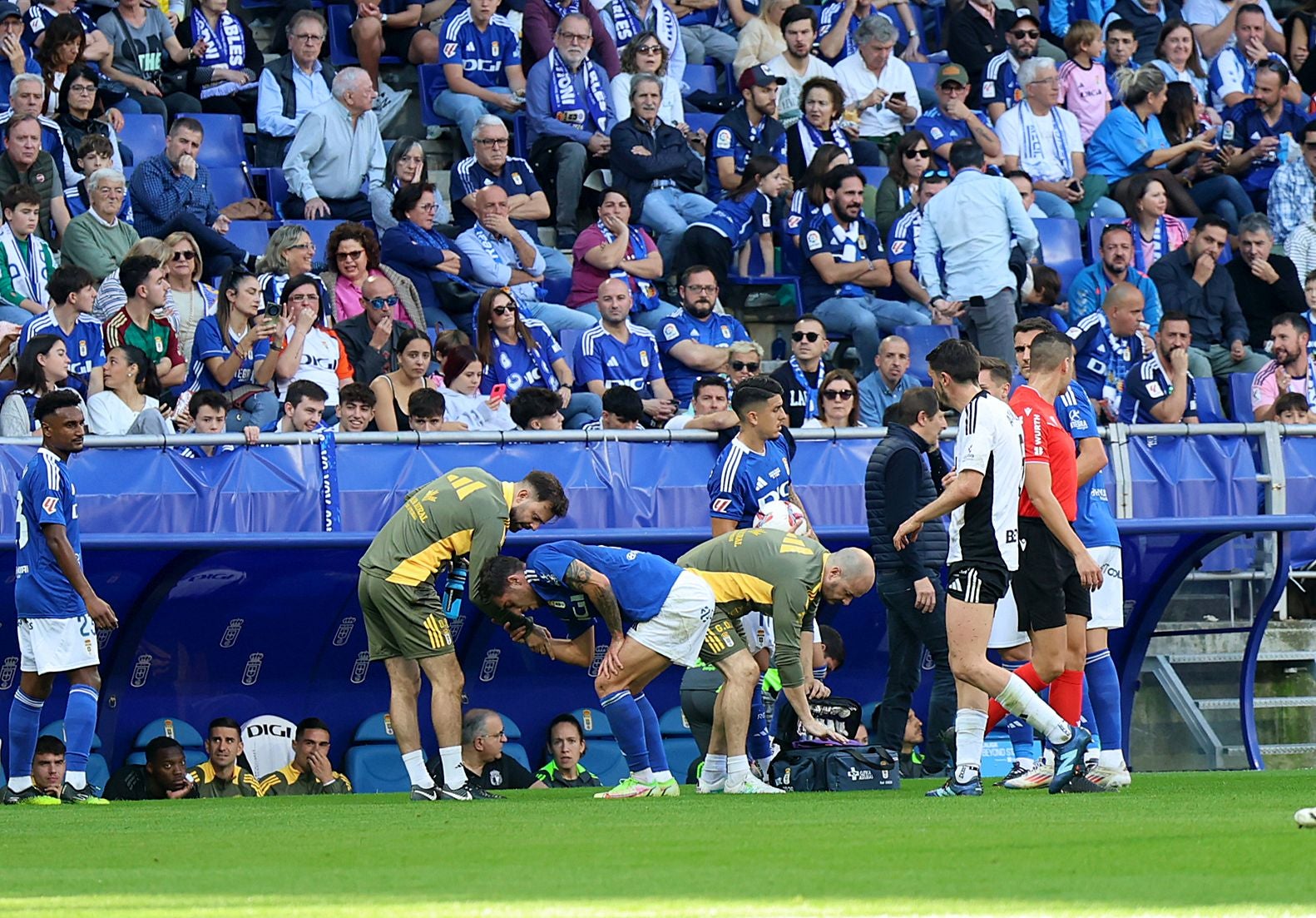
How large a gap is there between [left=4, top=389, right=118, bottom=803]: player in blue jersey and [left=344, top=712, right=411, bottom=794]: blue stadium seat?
2.44 m

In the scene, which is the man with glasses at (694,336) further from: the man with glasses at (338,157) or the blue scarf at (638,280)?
the man with glasses at (338,157)

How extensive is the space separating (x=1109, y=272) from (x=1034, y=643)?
831cm

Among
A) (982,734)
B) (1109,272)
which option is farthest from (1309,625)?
(982,734)

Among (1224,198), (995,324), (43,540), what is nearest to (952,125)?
(1224,198)

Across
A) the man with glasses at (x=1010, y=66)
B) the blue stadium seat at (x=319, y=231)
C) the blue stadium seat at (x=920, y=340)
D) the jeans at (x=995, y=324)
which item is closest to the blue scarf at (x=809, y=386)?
the blue stadium seat at (x=920, y=340)

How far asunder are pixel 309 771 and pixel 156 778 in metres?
0.96

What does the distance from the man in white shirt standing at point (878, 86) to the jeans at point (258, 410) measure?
7.64 meters

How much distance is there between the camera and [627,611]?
33.7ft

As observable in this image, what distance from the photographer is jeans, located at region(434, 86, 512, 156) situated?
1762 centimetres

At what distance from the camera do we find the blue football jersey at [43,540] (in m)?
10.6

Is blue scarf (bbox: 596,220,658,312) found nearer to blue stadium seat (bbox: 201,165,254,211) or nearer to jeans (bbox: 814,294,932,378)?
jeans (bbox: 814,294,932,378)

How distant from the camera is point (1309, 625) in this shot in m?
15.1

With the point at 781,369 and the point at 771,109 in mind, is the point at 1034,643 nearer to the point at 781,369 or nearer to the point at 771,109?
the point at 781,369

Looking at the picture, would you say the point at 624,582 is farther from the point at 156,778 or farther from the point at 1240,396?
the point at 1240,396
